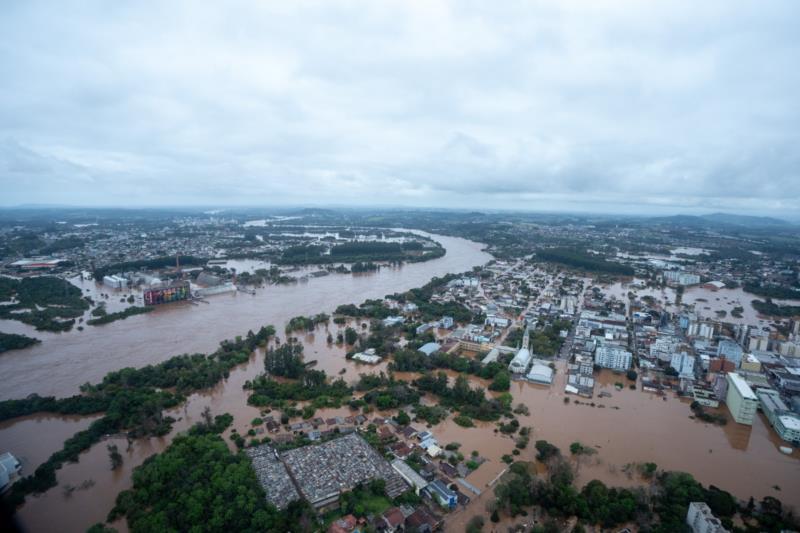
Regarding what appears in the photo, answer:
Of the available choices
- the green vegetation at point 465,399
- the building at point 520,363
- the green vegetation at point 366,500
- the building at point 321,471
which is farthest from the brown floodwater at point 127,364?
the building at point 520,363

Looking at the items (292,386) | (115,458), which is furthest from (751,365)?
(115,458)

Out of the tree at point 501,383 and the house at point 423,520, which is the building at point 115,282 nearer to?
the tree at point 501,383

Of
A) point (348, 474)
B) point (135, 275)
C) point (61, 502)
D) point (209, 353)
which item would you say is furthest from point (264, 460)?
point (135, 275)

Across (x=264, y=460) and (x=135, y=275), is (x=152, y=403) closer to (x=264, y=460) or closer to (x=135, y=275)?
(x=264, y=460)

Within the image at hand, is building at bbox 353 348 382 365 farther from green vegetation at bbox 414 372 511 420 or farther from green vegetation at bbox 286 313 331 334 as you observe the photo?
green vegetation at bbox 286 313 331 334

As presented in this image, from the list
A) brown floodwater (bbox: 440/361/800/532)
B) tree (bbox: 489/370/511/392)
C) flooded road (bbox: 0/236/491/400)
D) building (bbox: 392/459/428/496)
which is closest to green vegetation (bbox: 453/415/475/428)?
brown floodwater (bbox: 440/361/800/532)
